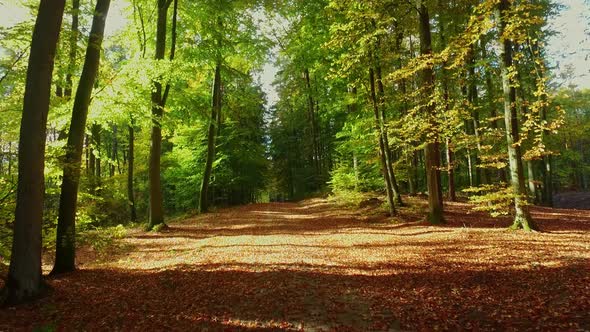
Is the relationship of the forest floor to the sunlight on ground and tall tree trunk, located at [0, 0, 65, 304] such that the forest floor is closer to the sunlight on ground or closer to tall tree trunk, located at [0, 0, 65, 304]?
the sunlight on ground

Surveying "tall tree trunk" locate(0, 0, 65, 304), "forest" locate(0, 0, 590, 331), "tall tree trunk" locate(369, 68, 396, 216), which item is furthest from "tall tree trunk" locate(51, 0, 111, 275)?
"tall tree trunk" locate(369, 68, 396, 216)

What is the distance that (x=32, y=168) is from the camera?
Result: 718 centimetres

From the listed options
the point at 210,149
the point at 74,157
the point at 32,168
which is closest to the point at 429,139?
the point at 74,157

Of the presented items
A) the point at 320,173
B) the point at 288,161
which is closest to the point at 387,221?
the point at 320,173

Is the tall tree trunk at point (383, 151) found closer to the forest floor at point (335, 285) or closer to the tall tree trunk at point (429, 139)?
the tall tree trunk at point (429, 139)

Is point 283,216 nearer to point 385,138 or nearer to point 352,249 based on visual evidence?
point 385,138

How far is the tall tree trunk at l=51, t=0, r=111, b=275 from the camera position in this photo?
8.97 meters

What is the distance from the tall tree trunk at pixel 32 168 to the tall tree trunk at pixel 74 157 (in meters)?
1.52

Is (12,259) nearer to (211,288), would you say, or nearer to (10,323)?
(10,323)

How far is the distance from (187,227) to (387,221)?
8940mm

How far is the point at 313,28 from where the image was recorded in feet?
66.7

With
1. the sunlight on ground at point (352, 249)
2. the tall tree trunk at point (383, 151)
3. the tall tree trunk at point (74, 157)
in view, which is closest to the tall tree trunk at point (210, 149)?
the sunlight on ground at point (352, 249)

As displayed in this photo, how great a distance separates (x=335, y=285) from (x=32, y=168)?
6219 millimetres

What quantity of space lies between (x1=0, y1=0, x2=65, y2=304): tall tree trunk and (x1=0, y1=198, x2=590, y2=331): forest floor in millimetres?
457
